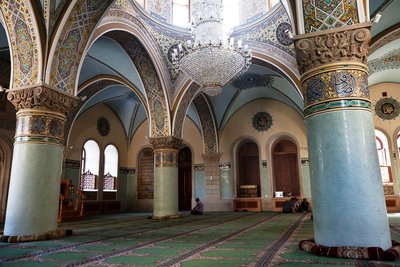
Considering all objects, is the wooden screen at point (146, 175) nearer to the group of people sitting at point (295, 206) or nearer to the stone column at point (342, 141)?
the group of people sitting at point (295, 206)

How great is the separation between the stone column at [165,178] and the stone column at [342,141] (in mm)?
6292

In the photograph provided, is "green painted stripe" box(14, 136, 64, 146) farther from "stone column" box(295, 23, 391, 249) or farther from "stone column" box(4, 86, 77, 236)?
"stone column" box(295, 23, 391, 249)

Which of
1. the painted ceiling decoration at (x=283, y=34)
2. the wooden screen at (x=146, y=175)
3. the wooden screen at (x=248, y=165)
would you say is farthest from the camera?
the wooden screen at (x=146, y=175)

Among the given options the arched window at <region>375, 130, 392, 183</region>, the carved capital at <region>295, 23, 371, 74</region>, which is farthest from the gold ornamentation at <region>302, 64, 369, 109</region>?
the arched window at <region>375, 130, 392, 183</region>

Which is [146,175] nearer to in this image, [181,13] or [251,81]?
[251,81]

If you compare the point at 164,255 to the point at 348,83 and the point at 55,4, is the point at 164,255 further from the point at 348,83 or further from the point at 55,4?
the point at 55,4

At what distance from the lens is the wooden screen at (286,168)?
43.0ft

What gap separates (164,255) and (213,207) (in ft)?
34.0

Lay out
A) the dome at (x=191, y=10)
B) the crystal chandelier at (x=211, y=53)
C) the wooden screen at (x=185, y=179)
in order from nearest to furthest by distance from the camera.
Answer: the crystal chandelier at (x=211, y=53) → the dome at (x=191, y=10) → the wooden screen at (x=185, y=179)

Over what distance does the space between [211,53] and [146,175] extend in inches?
374

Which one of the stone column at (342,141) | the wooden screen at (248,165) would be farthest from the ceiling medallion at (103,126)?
the stone column at (342,141)

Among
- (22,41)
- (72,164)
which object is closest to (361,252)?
(22,41)

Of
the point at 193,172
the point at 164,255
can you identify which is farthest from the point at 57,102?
the point at 193,172

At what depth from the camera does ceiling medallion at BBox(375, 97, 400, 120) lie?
11.7 meters
